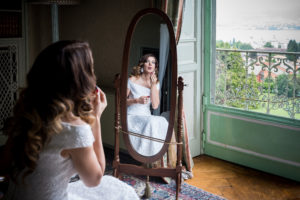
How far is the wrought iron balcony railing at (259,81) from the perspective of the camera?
10.2 feet

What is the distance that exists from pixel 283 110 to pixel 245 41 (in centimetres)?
71

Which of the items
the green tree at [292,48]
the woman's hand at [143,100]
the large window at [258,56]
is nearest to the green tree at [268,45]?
the large window at [258,56]

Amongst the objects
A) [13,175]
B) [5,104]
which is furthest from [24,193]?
[5,104]

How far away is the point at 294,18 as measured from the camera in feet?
9.92

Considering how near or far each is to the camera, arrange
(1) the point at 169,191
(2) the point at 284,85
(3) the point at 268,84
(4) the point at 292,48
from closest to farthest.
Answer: (1) the point at 169,191 < (4) the point at 292,48 < (2) the point at 284,85 < (3) the point at 268,84

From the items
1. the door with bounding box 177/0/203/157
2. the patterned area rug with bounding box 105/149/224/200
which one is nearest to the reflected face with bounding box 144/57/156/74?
the door with bounding box 177/0/203/157

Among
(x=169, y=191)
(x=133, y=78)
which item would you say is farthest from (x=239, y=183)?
(x=133, y=78)

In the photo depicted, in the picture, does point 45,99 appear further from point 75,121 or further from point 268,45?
point 268,45

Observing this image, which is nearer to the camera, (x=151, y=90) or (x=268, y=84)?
(x=151, y=90)

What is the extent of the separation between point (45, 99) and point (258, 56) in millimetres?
2454

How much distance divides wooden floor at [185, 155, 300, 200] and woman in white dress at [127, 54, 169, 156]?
0.73 metres

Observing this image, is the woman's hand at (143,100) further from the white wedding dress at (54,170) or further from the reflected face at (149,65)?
the white wedding dress at (54,170)

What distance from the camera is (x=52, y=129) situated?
1265mm

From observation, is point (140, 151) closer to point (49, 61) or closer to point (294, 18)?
point (49, 61)
